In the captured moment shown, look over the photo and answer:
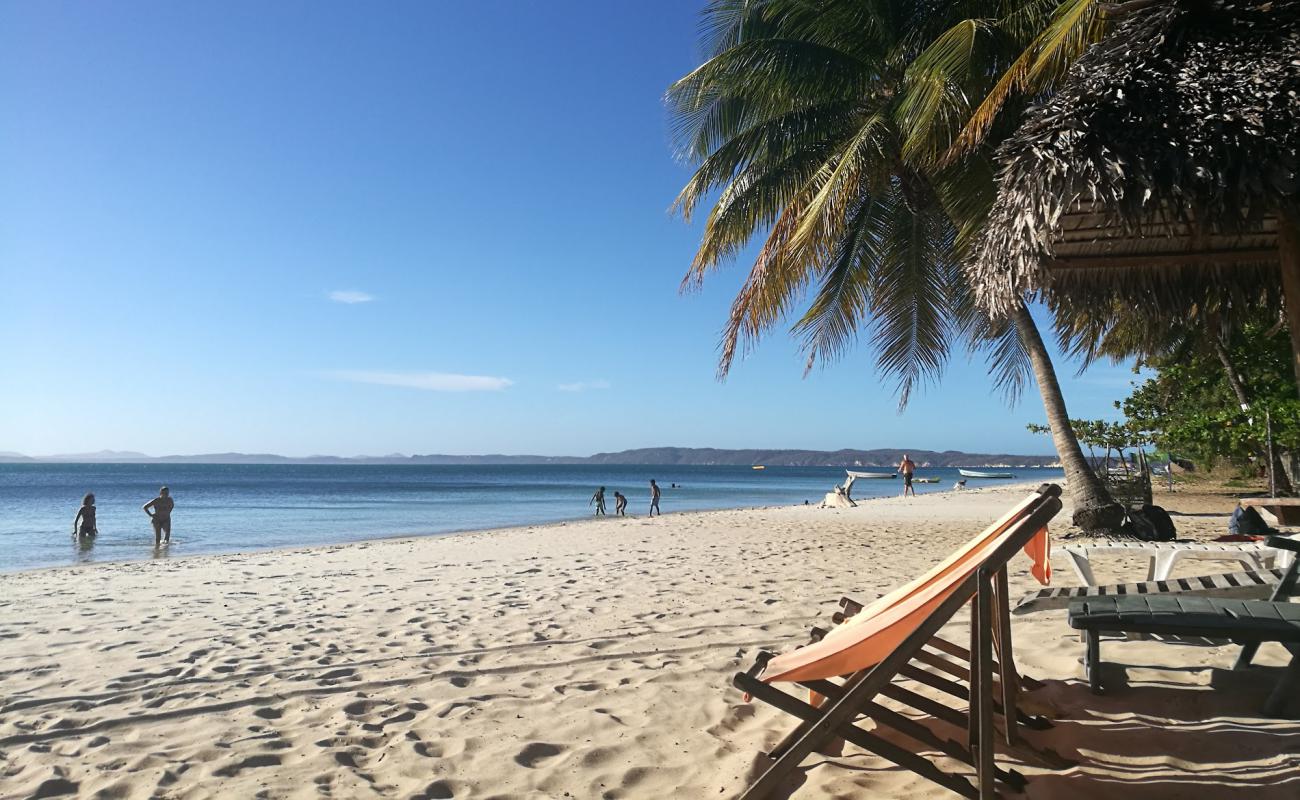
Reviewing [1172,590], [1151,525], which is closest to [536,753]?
[1172,590]

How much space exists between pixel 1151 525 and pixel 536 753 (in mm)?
7779

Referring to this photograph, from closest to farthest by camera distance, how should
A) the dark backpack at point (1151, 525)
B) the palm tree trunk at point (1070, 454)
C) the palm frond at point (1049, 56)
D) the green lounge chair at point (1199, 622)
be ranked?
the green lounge chair at point (1199, 622)
the palm frond at point (1049, 56)
the dark backpack at point (1151, 525)
the palm tree trunk at point (1070, 454)

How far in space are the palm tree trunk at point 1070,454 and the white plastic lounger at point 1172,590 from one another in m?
5.41

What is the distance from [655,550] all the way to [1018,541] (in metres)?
7.84

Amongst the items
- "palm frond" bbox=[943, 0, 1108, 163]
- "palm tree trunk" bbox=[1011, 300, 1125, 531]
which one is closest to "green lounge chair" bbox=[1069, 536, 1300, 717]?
"palm frond" bbox=[943, 0, 1108, 163]

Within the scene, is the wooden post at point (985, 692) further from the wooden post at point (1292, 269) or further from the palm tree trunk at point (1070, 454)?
the palm tree trunk at point (1070, 454)

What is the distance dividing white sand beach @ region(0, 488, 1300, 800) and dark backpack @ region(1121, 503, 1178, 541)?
A: 1.36 m

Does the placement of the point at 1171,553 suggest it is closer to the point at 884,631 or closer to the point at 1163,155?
the point at 1163,155

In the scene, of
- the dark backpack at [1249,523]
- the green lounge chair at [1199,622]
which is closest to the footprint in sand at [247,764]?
the green lounge chair at [1199,622]

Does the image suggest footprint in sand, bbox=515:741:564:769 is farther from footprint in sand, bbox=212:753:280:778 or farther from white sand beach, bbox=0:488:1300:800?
footprint in sand, bbox=212:753:280:778

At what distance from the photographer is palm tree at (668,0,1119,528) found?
9.23m

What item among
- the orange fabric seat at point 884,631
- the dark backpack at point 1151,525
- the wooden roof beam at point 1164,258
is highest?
the wooden roof beam at point 1164,258

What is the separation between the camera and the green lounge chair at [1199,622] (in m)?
2.69

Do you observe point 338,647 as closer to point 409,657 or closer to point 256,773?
point 409,657
